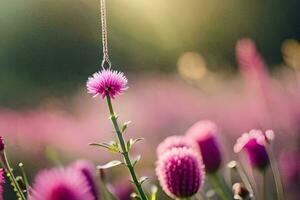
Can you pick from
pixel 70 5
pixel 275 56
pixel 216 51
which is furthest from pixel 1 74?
pixel 275 56

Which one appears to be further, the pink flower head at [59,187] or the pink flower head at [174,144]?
the pink flower head at [174,144]

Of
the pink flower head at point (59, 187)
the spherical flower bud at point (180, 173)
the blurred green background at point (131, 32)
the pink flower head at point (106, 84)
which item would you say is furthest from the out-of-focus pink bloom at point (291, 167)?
the blurred green background at point (131, 32)

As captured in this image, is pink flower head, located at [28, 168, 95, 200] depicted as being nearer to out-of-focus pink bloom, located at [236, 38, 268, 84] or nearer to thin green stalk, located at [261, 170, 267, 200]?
thin green stalk, located at [261, 170, 267, 200]

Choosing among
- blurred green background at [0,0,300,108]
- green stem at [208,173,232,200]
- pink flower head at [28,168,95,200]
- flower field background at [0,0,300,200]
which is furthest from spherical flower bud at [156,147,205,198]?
blurred green background at [0,0,300,108]

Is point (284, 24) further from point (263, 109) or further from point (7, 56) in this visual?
point (263, 109)

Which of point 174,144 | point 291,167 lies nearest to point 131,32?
point 291,167

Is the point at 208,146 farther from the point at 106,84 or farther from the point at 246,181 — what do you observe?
the point at 106,84

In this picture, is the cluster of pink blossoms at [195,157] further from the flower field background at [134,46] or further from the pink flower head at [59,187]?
the flower field background at [134,46]
